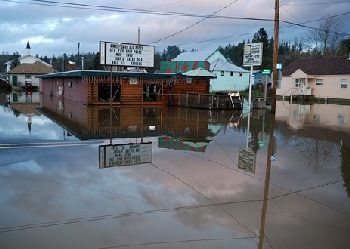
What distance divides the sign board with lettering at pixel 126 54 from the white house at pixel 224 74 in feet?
108

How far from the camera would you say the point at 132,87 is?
3341 centimetres

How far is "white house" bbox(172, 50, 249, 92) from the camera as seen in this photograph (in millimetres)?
62406

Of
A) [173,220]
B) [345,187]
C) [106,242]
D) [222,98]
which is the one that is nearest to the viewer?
[106,242]

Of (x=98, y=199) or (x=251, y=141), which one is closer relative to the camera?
(x=98, y=199)

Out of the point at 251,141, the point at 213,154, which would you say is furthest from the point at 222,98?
the point at 213,154

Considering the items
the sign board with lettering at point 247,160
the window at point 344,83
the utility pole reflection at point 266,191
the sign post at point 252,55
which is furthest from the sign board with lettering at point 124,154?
the window at point 344,83

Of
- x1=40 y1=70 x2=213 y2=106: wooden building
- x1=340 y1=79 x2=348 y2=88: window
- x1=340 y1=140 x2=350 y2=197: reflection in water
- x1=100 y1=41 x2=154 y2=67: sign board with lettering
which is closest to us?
x1=340 y1=140 x2=350 y2=197: reflection in water

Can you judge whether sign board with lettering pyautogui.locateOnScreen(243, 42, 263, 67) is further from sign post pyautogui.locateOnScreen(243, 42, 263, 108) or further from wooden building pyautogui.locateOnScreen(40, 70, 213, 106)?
wooden building pyautogui.locateOnScreen(40, 70, 213, 106)

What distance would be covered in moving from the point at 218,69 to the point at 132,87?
31.1m

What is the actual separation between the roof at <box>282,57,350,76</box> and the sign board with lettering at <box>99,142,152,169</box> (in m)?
39.4

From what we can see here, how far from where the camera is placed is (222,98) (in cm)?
2930

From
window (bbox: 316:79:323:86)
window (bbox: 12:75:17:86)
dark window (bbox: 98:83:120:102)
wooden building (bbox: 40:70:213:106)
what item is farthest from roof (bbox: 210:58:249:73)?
window (bbox: 12:75:17:86)

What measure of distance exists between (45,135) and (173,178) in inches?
311

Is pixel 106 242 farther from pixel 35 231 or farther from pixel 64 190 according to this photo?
pixel 64 190
